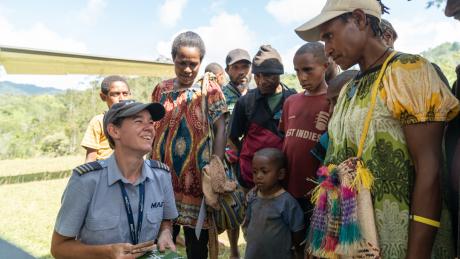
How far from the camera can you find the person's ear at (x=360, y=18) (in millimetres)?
1747

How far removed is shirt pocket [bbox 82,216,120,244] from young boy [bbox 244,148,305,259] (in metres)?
1.41

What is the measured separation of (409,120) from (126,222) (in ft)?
4.67

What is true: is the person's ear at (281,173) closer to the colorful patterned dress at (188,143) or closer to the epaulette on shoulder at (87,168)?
the colorful patterned dress at (188,143)

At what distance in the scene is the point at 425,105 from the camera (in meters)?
1.51

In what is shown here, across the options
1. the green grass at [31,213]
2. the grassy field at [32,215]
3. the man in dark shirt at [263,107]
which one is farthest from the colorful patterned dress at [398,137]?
the green grass at [31,213]

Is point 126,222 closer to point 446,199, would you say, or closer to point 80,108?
point 446,199

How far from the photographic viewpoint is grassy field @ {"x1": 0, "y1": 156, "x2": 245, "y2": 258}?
5.19 m

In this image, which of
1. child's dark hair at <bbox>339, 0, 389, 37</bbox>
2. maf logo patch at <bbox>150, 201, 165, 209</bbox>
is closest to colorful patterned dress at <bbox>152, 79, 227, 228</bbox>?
maf logo patch at <bbox>150, 201, 165, 209</bbox>

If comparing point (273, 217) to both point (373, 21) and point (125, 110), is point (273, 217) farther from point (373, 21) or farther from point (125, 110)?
point (373, 21)

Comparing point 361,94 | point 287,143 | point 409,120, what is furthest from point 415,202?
point 287,143

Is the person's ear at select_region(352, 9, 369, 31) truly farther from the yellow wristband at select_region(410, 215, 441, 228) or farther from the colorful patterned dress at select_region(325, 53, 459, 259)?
the yellow wristband at select_region(410, 215, 441, 228)

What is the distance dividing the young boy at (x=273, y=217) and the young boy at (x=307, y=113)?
16cm

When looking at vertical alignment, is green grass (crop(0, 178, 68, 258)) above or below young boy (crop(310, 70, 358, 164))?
below

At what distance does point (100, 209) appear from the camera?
202 centimetres
